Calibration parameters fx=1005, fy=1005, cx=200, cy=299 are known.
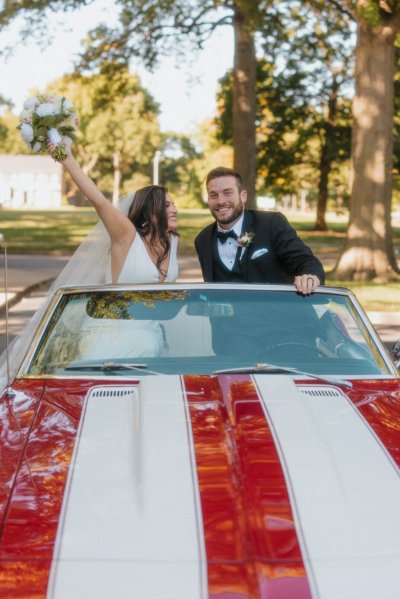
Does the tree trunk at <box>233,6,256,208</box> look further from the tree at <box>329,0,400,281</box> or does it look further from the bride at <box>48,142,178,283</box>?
the bride at <box>48,142,178,283</box>

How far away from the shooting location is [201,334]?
4.06 metres

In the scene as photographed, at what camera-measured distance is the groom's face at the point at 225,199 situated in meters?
5.12

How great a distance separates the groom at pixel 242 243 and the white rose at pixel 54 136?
0.83 meters

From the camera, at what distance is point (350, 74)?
144 feet

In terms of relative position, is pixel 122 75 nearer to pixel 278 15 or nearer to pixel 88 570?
pixel 278 15

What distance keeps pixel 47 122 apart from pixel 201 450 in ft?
7.73

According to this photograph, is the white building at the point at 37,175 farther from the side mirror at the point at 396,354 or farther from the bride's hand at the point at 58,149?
the side mirror at the point at 396,354

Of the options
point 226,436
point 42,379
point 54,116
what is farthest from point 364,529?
point 54,116

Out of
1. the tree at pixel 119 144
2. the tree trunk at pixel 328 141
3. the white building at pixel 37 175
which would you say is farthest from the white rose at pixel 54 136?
the white building at pixel 37 175

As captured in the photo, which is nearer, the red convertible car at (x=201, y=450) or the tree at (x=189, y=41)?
the red convertible car at (x=201, y=450)

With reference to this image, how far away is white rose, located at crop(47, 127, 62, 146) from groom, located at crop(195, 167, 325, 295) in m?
0.83

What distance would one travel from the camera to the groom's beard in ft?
17.1

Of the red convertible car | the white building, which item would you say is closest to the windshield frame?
the red convertible car

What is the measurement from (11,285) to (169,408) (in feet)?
47.7
